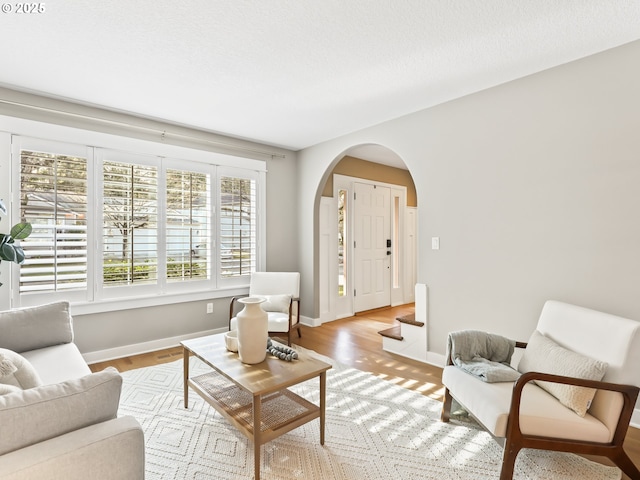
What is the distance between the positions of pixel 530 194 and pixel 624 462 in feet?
5.91

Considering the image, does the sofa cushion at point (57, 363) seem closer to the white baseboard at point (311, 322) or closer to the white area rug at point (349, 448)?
the white area rug at point (349, 448)

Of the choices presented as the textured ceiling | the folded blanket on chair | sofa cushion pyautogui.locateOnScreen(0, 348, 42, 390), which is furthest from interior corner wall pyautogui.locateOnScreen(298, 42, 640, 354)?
sofa cushion pyautogui.locateOnScreen(0, 348, 42, 390)

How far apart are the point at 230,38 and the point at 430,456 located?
9.36 feet

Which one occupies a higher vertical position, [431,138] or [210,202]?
[431,138]

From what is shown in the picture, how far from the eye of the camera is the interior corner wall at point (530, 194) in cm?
229

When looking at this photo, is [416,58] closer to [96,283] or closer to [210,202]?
[210,202]

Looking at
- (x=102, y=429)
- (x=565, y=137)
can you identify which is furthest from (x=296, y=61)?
(x=102, y=429)

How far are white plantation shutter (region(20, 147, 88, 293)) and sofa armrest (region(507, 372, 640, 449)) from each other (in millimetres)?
3634

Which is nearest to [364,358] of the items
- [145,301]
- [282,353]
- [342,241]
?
[282,353]

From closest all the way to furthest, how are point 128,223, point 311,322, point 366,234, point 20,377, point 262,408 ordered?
point 20,377 < point 262,408 < point 128,223 < point 311,322 < point 366,234

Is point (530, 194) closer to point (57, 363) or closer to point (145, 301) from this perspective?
point (57, 363)

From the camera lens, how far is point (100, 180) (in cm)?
332

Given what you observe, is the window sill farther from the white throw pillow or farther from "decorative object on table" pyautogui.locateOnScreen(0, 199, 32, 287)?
"decorative object on table" pyautogui.locateOnScreen(0, 199, 32, 287)

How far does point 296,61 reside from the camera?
2477mm
